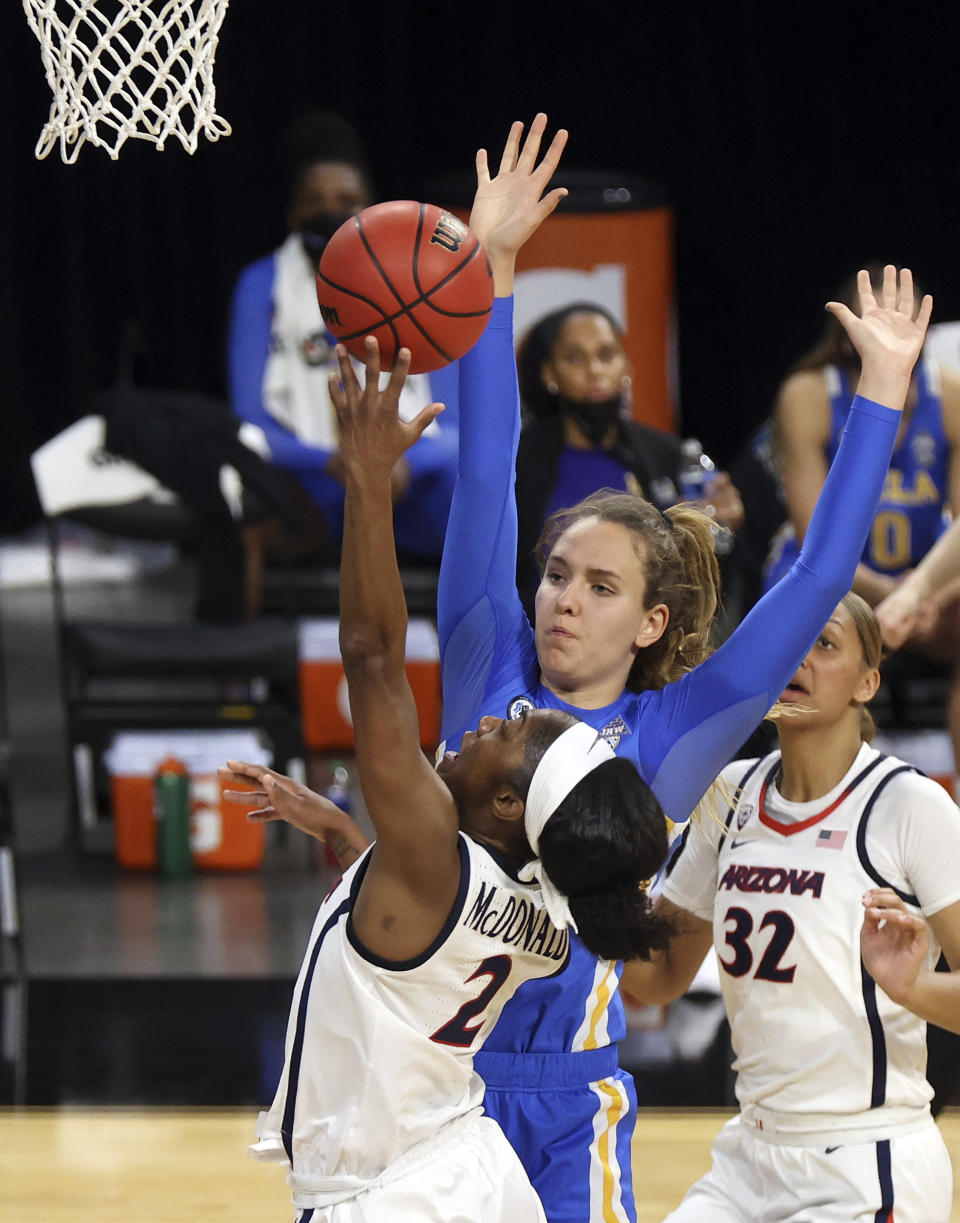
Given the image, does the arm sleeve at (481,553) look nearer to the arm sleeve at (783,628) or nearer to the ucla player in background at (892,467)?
the arm sleeve at (783,628)

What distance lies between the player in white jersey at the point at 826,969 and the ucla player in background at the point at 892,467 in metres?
2.56

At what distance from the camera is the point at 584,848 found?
6.73ft

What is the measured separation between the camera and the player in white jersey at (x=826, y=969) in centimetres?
279

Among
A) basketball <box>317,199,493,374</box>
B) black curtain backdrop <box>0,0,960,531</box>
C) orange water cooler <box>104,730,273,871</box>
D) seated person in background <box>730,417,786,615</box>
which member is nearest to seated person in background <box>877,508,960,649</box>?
seated person in background <box>730,417,786,615</box>

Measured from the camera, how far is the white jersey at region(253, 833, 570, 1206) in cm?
210

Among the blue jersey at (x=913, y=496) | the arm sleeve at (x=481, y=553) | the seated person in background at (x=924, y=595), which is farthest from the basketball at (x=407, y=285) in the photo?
the blue jersey at (x=913, y=496)

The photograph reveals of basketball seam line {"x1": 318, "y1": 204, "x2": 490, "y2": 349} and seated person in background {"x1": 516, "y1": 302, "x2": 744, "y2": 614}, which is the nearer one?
basketball seam line {"x1": 318, "y1": 204, "x2": 490, "y2": 349}

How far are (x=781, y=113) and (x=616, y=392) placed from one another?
5.00 meters

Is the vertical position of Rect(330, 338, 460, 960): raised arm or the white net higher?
the white net

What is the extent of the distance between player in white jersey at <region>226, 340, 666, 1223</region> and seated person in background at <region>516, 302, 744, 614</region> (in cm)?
328

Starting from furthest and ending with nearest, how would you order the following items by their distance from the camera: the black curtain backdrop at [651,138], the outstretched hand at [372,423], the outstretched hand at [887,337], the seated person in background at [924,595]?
the black curtain backdrop at [651,138]
the seated person in background at [924,595]
the outstretched hand at [887,337]
the outstretched hand at [372,423]

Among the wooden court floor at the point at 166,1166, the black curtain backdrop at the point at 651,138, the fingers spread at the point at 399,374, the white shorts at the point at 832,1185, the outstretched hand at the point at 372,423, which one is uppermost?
the black curtain backdrop at the point at 651,138

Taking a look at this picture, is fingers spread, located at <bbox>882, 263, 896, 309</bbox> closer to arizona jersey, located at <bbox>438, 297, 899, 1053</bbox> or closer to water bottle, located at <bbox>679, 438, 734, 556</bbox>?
arizona jersey, located at <bbox>438, 297, 899, 1053</bbox>

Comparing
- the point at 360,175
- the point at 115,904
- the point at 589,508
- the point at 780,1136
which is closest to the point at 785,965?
the point at 780,1136
